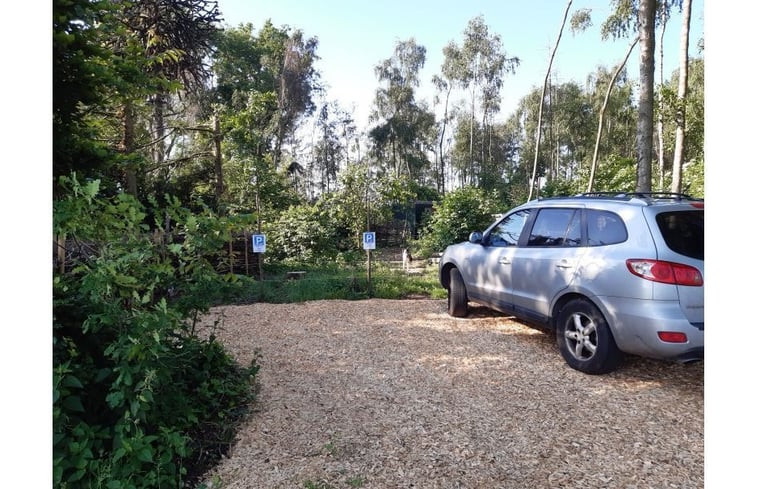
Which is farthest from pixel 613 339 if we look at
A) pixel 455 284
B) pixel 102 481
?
pixel 102 481

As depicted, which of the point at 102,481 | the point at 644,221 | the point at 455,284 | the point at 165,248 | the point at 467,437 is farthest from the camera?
the point at 455,284

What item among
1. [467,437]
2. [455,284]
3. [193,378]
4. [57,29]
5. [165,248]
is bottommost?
[467,437]

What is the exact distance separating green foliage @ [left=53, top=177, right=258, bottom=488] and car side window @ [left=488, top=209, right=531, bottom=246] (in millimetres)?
3234

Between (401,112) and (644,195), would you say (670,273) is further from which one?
(401,112)

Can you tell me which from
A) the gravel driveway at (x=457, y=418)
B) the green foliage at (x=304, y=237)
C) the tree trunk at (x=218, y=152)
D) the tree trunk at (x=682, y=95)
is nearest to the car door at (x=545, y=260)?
the gravel driveway at (x=457, y=418)

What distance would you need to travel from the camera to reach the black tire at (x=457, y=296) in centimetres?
554

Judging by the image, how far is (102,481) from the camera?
191 cm

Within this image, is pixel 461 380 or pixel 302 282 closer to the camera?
pixel 461 380

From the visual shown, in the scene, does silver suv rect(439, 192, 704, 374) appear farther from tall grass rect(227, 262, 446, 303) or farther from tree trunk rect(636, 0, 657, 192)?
tree trunk rect(636, 0, 657, 192)

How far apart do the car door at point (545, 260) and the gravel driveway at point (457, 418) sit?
21.2 inches

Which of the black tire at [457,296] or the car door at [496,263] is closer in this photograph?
the car door at [496,263]

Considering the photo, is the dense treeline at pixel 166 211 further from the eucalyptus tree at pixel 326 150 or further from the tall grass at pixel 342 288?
the eucalyptus tree at pixel 326 150
